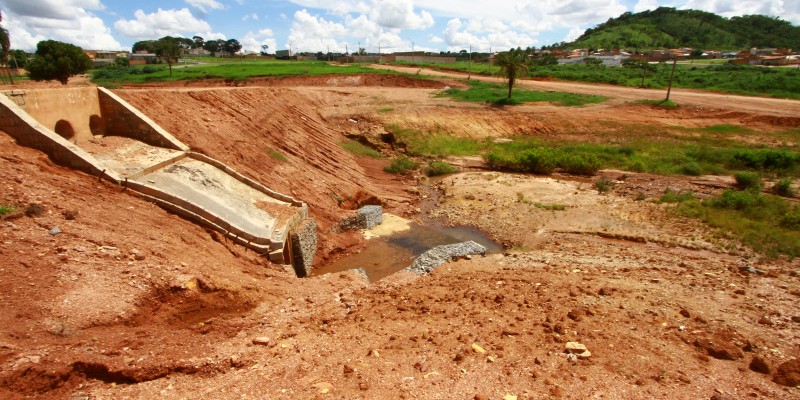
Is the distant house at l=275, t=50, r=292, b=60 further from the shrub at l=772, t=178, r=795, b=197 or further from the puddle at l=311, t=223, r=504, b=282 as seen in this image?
the shrub at l=772, t=178, r=795, b=197

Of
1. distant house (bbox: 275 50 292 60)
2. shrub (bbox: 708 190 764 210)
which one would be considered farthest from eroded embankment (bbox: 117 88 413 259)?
distant house (bbox: 275 50 292 60)

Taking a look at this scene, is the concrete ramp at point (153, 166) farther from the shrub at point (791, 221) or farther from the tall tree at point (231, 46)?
the tall tree at point (231, 46)

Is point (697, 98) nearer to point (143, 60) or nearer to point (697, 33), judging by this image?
point (143, 60)

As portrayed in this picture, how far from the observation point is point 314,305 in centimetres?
927

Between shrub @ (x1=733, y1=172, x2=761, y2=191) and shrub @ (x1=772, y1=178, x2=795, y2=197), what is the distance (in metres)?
0.60

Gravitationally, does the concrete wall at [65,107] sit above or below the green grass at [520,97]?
above

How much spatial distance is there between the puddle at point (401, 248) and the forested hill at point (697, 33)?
4343 inches

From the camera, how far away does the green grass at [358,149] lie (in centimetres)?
2524

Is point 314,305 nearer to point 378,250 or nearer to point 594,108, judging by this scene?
point 378,250

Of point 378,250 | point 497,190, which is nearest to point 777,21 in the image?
point 497,190

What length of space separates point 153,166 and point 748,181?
22808mm

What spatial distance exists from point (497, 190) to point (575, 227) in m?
4.83

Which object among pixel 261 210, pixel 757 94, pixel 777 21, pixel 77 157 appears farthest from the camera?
pixel 777 21

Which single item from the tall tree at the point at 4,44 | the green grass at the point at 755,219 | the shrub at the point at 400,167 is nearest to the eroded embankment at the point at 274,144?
the shrub at the point at 400,167
